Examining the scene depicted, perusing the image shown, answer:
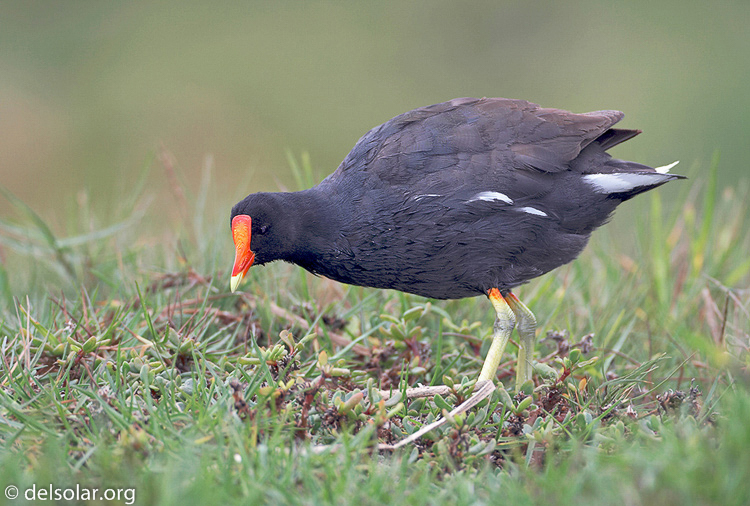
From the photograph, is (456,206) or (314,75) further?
(314,75)

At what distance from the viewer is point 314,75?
32.5 ft

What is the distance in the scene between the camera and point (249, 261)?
3494 millimetres

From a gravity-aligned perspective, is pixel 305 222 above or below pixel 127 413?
above

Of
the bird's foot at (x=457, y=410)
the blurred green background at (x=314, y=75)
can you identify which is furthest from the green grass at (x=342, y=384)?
the blurred green background at (x=314, y=75)

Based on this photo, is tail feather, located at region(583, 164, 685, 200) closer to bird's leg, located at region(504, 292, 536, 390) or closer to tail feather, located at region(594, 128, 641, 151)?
tail feather, located at region(594, 128, 641, 151)

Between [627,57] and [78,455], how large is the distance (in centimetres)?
922

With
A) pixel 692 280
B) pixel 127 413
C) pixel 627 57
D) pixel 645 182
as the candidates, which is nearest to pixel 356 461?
pixel 127 413

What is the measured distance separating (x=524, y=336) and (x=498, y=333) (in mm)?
187

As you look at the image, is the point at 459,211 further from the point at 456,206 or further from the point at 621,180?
the point at 621,180

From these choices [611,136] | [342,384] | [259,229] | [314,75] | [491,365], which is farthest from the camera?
[314,75]

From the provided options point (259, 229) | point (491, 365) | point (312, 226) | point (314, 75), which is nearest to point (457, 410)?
point (491, 365)

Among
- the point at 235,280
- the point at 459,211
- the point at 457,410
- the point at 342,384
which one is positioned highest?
the point at 459,211

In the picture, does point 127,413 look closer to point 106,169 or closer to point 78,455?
point 78,455

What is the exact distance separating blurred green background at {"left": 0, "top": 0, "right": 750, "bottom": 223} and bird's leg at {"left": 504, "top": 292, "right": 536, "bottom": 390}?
5667 millimetres
